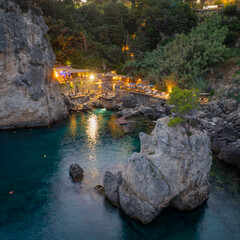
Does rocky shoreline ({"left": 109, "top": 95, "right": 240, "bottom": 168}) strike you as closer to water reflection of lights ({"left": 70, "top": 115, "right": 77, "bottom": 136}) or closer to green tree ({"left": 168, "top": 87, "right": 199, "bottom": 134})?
green tree ({"left": 168, "top": 87, "right": 199, "bottom": 134})

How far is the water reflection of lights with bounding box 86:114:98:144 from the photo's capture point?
33.3 meters

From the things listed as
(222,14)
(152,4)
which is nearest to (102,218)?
(222,14)

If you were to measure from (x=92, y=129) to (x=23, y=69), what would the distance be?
15999mm

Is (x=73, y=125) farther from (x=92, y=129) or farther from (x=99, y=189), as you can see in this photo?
(x=99, y=189)

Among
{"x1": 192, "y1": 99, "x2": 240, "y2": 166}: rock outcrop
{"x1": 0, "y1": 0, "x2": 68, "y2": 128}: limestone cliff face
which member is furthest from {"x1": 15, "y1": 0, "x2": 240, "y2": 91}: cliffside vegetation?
{"x1": 192, "y1": 99, "x2": 240, "y2": 166}: rock outcrop

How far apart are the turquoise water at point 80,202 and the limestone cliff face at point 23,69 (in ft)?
23.9

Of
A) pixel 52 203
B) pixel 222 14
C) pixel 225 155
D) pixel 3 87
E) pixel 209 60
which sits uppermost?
pixel 222 14

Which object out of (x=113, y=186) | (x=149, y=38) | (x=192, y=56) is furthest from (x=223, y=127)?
(x=149, y=38)

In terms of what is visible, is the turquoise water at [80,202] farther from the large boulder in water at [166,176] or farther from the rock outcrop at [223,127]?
the rock outcrop at [223,127]

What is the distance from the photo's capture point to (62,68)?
53344 mm

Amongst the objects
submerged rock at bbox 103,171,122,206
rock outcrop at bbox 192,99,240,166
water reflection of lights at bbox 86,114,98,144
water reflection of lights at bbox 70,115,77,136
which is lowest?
water reflection of lights at bbox 70,115,77,136

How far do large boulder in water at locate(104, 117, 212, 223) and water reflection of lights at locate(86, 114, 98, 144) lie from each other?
15.8 metres

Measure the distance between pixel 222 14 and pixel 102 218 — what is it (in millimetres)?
61287

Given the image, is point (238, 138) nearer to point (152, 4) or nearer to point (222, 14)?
point (222, 14)
